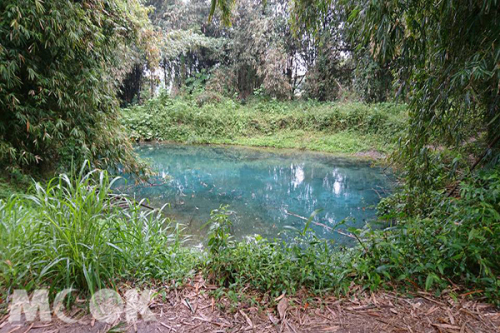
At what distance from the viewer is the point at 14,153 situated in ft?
9.55

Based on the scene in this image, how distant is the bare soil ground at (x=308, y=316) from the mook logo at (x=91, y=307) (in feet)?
0.09

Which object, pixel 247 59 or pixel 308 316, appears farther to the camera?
pixel 247 59

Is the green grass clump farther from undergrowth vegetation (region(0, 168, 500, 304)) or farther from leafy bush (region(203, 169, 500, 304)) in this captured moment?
leafy bush (region(203, 169, 500, 304))

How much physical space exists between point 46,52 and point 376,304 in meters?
3.96

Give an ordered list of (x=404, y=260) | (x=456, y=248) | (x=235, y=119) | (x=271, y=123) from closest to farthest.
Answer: (x=456, y=248), (x=404, y=260), (x=271, y=123), (x=235, y=119)

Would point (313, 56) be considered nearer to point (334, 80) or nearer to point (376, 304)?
point (334, 80)

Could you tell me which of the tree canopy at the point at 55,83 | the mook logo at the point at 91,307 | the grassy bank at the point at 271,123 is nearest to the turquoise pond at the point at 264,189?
the tree canopy at the point at 55,83

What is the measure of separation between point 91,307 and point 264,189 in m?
4.75

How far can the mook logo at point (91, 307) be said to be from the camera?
4.05ft

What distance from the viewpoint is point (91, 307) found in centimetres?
128

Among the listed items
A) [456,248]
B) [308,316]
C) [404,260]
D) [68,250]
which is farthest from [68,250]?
[456,248]

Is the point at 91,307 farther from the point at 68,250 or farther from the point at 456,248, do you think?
the point at 456,248

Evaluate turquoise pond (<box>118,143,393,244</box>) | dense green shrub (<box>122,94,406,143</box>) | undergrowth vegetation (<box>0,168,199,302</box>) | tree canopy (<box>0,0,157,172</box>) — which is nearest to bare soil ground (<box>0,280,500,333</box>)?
undergrowth vegetation (<box>0,168,199,302</box>)

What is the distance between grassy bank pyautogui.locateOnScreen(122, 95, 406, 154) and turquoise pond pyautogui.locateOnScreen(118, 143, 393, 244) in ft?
6.41
